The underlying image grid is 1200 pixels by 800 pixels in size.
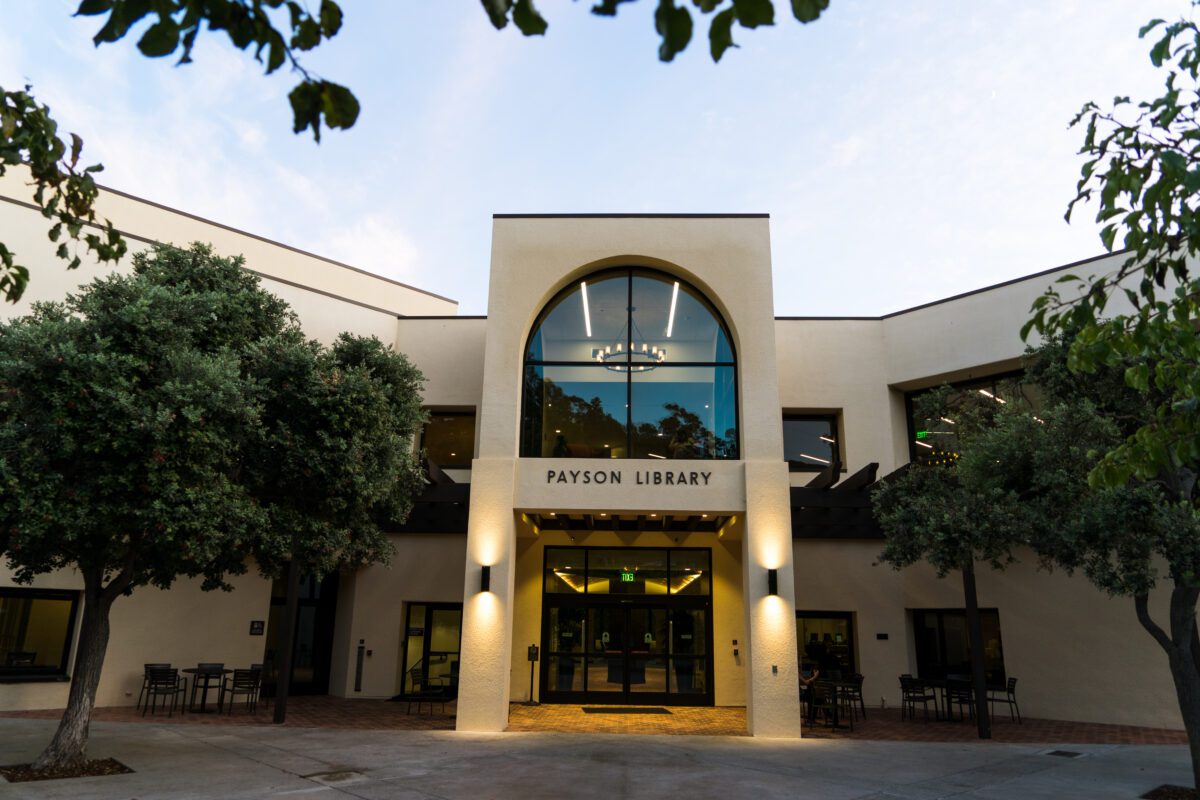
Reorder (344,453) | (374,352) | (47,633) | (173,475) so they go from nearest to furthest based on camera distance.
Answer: (173,475), (344,453), (374,352), (47,633)

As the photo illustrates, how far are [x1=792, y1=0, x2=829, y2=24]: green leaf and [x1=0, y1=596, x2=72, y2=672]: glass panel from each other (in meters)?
15.3


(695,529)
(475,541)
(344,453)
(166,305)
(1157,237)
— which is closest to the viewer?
(1157,237)

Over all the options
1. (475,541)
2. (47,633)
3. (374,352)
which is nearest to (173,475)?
(374,352)

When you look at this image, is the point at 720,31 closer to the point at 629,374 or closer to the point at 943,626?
the point at 629,374

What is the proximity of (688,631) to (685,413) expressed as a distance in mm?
4744

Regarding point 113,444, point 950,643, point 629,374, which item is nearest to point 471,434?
point 629,374

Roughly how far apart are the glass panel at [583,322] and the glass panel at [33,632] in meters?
9.31

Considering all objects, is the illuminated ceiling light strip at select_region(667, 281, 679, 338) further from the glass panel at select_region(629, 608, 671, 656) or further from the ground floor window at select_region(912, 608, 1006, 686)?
the ground floor window at select_region(912, 608, 1006, 686)

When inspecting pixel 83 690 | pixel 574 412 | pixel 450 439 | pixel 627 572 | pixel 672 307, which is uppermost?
pixel 672 307

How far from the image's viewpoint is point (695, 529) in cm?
1473

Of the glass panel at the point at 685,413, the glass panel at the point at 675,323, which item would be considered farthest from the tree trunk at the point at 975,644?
the glass panel at the point at 675,323

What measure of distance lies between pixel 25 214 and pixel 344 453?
8.45 metres

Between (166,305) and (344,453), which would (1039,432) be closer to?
(344,453)

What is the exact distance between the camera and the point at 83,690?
8633 mm
